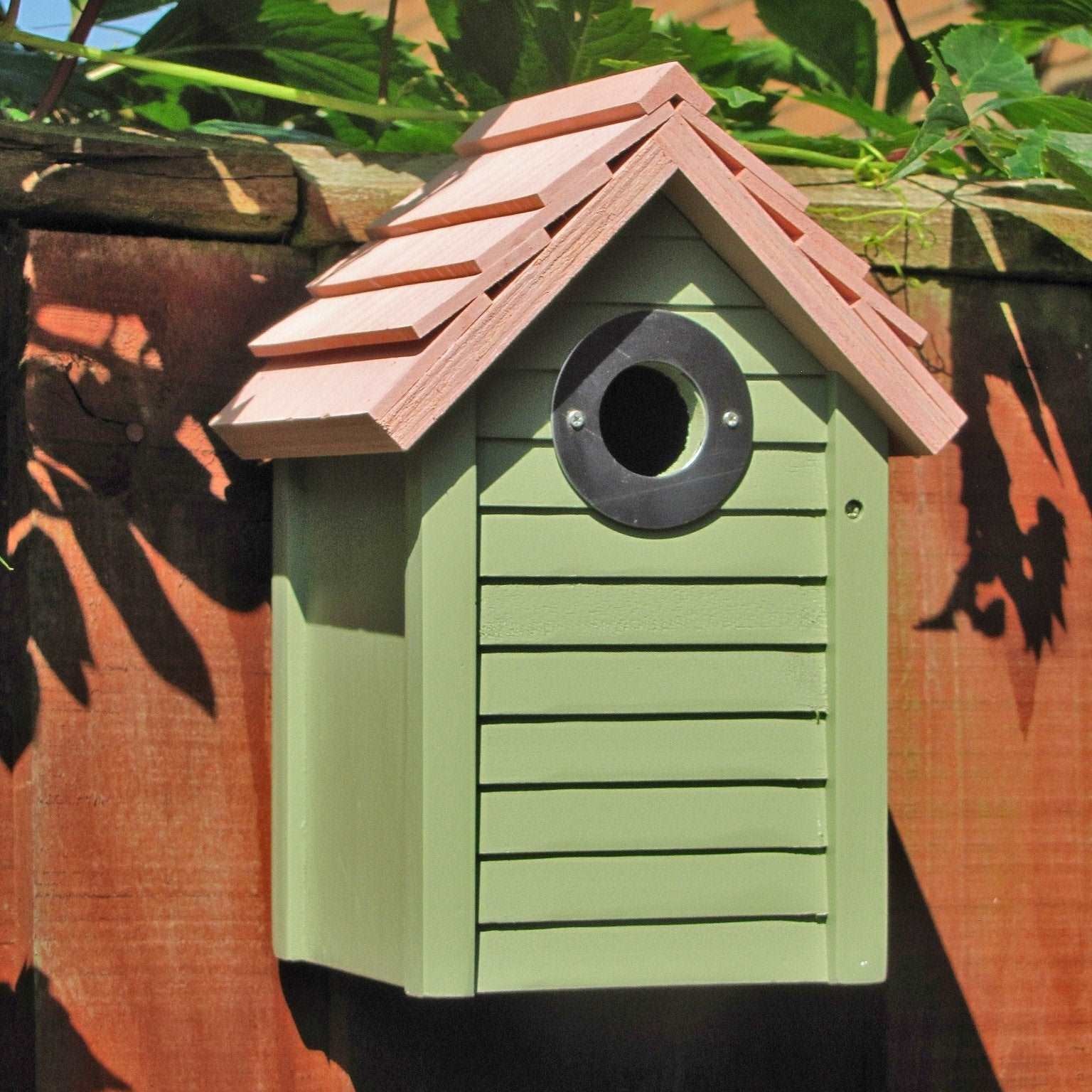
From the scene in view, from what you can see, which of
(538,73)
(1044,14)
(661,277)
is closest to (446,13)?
(538,73)

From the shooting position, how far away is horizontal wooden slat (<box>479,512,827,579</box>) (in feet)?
5.76

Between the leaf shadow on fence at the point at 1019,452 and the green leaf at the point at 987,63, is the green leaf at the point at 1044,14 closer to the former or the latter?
the green leaf at the point at 987,63

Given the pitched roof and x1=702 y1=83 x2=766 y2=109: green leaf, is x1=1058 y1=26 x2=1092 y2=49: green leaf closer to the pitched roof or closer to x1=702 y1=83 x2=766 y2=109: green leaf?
x1=702 y1=83 x2=766 y2=109: green leaf

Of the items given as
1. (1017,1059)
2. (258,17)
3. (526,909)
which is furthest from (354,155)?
(1017,1059)

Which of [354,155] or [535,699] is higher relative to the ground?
[354,155]

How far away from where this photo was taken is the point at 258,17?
2246 mm

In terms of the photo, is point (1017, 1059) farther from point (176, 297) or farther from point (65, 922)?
point (176, 297)

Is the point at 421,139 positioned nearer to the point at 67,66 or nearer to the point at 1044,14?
the point at 67,66

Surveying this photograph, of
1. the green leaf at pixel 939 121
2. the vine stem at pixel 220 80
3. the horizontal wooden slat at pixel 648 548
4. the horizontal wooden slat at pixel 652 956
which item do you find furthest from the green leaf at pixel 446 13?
the horizontal wooden slat at pixel 652 956

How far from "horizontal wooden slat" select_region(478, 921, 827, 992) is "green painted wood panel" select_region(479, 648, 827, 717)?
0.22 m

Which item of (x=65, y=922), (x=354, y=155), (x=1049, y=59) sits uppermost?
(x=1049, y=59)

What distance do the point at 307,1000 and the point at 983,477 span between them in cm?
102

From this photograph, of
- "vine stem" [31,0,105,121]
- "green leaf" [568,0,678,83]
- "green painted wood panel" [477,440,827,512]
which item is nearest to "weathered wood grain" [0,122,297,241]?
"vine stem" [31,0,105,121]

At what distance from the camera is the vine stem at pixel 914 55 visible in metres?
2.46
